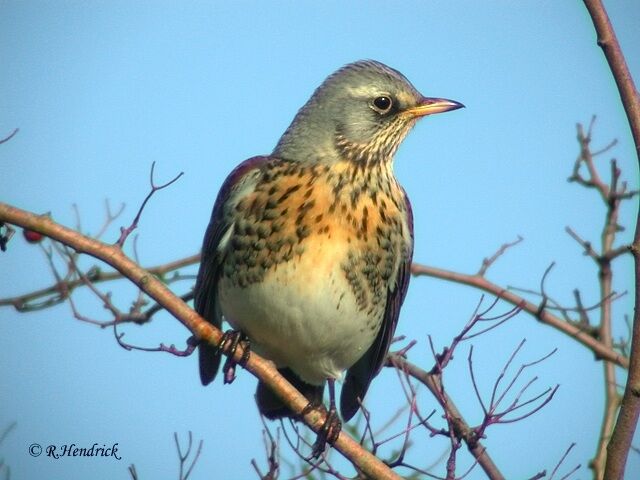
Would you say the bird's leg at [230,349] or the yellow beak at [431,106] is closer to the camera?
the bird's leg at [230,349]

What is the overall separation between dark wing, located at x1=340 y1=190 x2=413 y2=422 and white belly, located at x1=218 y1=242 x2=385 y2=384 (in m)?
0.17

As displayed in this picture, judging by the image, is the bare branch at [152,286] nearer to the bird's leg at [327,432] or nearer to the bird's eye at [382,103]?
the bird's leg at [327,432]

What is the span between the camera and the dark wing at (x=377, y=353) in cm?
621

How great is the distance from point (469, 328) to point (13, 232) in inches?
85.5

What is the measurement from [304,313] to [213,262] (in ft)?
2.32

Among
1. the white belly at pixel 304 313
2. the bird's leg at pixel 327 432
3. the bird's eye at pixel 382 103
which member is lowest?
the bird's leg at pixel 327 432

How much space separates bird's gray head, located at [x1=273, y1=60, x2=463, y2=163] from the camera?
20.0 ft

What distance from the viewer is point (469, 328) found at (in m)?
4.73

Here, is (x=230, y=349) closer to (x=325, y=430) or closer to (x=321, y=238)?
(x=325, y=430)

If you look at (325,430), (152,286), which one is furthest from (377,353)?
(152,286)

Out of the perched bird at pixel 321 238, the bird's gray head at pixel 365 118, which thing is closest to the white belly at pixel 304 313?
the perched bird at pixel 321 238

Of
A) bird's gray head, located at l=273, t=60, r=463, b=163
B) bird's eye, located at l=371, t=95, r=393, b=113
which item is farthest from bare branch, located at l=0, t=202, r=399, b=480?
bird's eye, located at l=371, t=95, r=393, b=113

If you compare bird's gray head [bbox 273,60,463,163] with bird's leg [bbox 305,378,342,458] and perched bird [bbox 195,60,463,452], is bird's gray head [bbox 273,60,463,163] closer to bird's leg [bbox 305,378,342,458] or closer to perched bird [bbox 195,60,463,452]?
perched bird [bbox 195,60,463,452]

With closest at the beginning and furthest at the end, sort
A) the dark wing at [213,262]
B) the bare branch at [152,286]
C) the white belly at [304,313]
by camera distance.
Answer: the bare branch at [152,286]
the white belly at [304,313]
the dark wing at [213,262]
